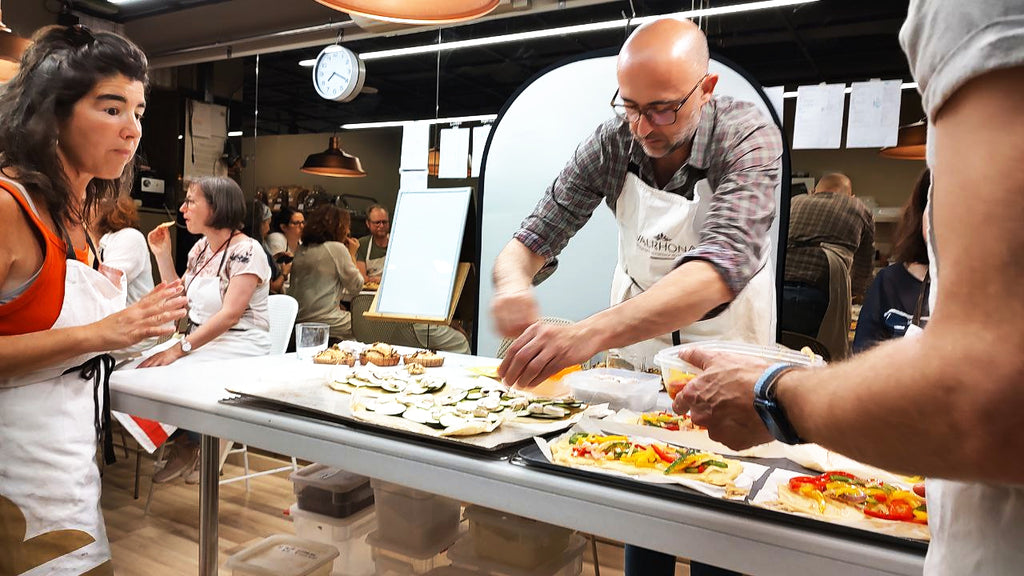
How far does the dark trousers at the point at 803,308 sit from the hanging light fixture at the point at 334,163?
2998 mm

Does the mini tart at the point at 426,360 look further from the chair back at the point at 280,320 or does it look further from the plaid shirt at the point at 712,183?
the chair back at the point at 280,320

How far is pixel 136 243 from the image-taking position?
3.84m

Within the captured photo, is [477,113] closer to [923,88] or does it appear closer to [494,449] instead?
[494,449]

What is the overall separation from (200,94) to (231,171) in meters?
0.95

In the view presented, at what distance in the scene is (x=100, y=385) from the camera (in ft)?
5.53

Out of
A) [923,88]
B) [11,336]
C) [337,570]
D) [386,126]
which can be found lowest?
[337,570]

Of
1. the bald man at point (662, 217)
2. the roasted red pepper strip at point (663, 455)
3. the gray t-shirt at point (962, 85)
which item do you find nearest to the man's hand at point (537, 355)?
the bald man at point (662, 217)

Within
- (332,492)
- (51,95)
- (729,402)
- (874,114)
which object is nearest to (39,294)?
(51,95)

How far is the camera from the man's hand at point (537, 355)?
1.21 metres

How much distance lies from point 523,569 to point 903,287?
1.92 m

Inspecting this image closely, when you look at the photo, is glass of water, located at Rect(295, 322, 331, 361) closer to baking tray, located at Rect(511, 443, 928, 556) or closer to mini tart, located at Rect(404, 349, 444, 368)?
mini tart, located at Rect(404, 349, 444, 368)

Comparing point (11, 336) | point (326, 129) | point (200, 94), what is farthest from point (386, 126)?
point (11, 336)

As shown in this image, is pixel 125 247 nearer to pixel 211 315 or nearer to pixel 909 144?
pixel 211 315

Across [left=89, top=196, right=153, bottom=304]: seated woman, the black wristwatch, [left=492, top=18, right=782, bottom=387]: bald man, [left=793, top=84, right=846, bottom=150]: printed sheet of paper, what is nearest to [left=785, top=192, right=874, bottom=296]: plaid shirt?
[left=793, top=84, right=846, bottom=150]: printed sheet of paper
